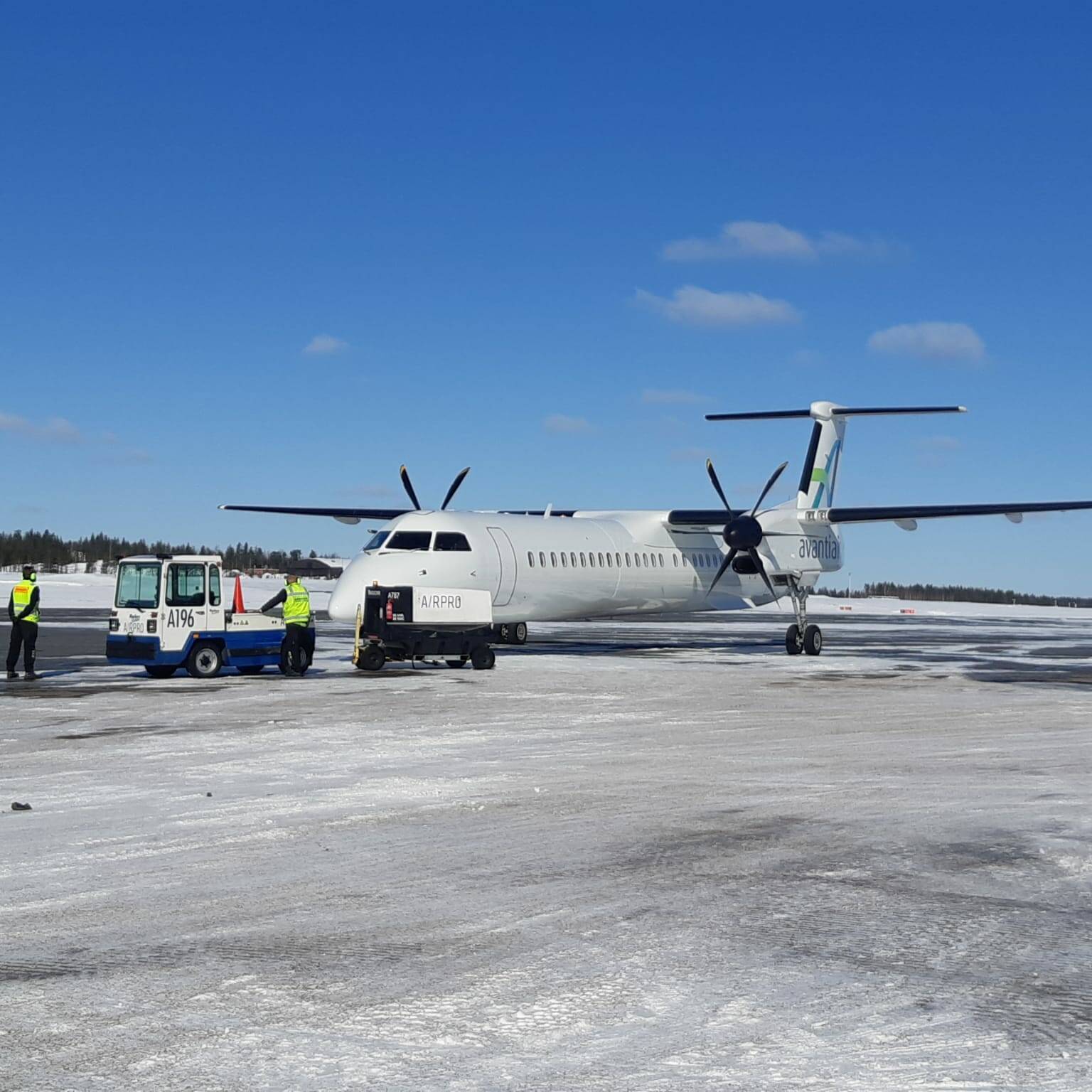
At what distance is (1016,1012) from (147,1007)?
10.9ft

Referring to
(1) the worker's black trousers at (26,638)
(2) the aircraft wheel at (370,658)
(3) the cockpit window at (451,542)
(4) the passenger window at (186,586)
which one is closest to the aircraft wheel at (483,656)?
(2) the aircraft wheel at (370,658)

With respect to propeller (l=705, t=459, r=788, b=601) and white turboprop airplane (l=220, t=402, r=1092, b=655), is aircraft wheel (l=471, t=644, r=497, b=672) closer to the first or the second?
white turboprop airplane (l=220, t=402, r=1092, b=655)

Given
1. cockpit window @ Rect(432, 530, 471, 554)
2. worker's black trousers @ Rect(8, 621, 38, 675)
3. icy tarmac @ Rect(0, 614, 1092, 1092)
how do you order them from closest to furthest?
icy tarmac @ Rect(0, 614, 1092, 1092) → worker's black trousers @ Rect(8, 621, 38, 675) → cockpit window @ Rect(432, 530, 471, 554)

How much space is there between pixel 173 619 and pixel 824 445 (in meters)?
18.9

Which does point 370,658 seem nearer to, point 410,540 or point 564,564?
point 410,540

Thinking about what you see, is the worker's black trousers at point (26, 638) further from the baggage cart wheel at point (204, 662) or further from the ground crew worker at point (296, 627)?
the ground crew worker at point (296, 627)

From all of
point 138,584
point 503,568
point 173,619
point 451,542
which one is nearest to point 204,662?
point 173,619

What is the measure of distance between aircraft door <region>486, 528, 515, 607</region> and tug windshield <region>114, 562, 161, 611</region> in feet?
24.5

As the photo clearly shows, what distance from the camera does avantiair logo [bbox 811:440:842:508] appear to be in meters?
33.8

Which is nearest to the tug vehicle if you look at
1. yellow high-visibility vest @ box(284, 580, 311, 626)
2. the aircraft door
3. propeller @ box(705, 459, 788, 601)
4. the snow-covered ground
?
yellow high-visibility vest @ box(284, 580, 311, 626)

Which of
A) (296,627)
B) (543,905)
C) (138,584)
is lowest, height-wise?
(543,905)

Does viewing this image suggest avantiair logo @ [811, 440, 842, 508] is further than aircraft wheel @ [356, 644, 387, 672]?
Yes

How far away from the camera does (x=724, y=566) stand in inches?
1248

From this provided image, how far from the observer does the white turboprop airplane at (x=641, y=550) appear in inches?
1009
